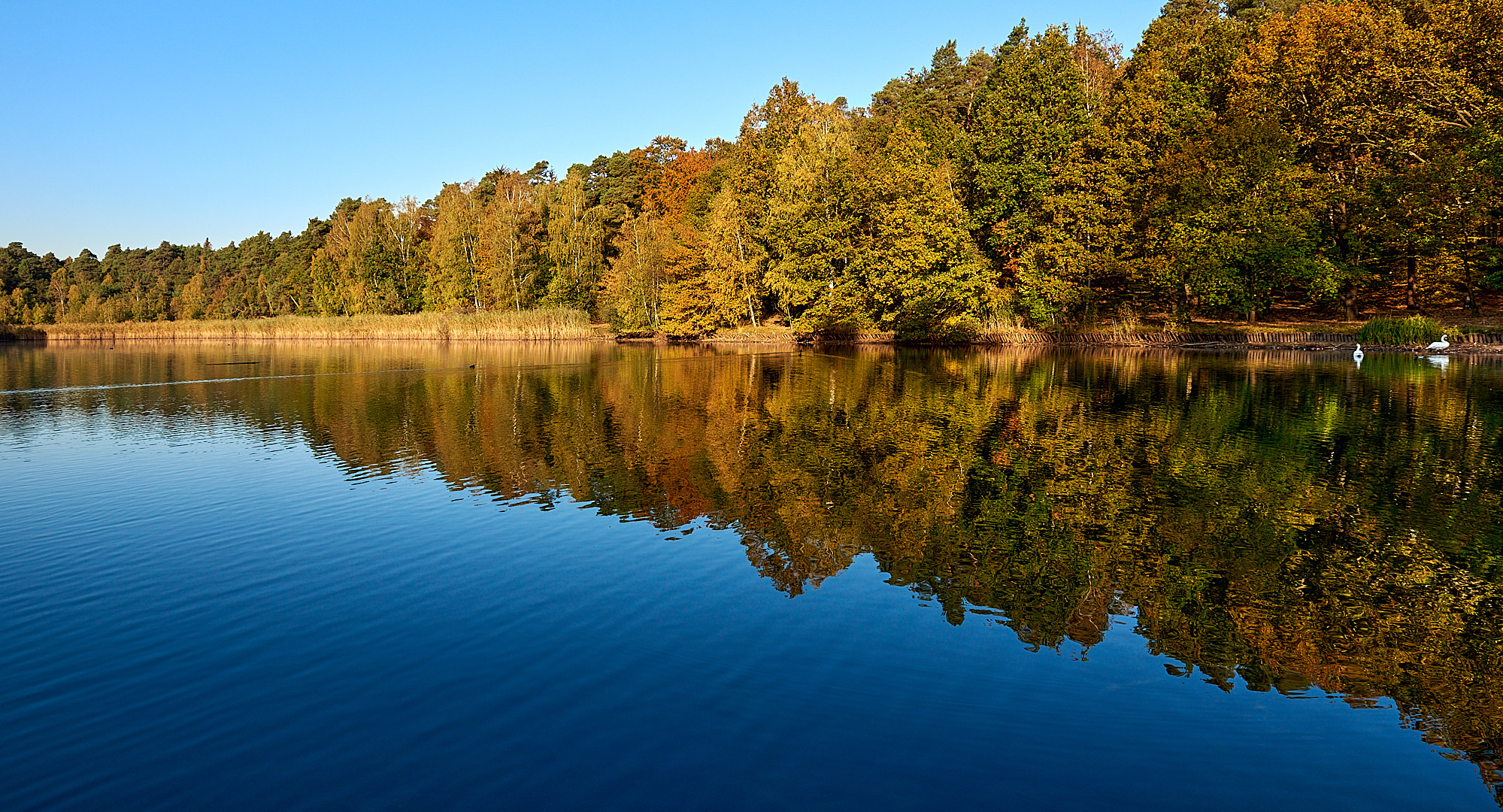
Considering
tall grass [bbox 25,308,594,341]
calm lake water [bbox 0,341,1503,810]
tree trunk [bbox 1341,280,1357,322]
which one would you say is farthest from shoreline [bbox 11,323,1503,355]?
calm lake water [bbox 0,341,1503,810]

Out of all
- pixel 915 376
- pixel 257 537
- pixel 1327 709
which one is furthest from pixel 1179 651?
pixel 915 376

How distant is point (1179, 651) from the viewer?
9.36m

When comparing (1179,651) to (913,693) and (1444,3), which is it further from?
(1444,3)

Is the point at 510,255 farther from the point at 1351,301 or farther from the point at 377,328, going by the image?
the point at 1351,301

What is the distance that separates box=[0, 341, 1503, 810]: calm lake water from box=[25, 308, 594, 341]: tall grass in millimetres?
67228

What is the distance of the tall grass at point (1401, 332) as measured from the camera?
5175 cm

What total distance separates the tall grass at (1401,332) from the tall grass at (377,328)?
66411 mm

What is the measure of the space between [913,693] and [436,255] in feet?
375

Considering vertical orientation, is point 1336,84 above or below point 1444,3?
below

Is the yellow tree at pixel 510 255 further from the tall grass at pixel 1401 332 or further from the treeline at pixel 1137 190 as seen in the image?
the tall grass at pixel 1401 332

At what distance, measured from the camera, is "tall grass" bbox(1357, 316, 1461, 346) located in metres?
51.8

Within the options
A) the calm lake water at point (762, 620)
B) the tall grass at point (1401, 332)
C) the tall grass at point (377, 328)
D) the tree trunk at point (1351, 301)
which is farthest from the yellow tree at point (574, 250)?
the calm lake water at point (762, 620)

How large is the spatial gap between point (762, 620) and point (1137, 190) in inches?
2573

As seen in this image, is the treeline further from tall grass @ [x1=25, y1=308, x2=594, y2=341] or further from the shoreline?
tall grass @ [x1=25, y1=308, x2=594, y2=341]
